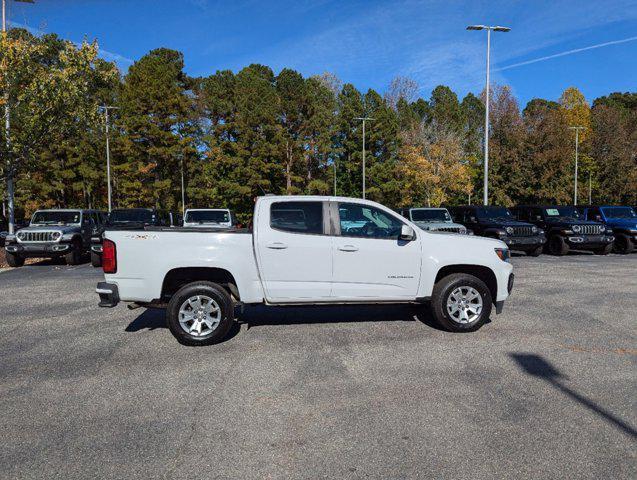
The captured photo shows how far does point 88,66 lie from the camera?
15969mm

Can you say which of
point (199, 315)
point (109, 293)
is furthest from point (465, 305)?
point (109, 293)

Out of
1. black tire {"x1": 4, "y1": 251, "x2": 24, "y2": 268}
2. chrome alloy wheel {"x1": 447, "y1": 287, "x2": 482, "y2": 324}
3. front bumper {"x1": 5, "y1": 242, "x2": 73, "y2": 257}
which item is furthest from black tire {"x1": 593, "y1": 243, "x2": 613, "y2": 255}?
black tire {"x1": 4, "y1": 251, "x2": 24, "y2": 268}

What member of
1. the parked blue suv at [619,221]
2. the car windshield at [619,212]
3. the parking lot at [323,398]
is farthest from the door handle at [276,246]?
the car windshield at [619,212]

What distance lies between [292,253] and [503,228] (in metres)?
12.3

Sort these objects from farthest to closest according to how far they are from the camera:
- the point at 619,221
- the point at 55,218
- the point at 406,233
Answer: the point at 619,221 < the point at 55,218 < the point at 406,233

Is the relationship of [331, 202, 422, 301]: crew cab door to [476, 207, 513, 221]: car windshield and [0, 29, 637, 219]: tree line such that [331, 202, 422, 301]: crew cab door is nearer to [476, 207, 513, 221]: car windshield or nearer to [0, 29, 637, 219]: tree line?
[476, 207, 513, 221]: car windshield

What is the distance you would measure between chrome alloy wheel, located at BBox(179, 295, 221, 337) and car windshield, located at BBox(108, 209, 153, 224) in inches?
475

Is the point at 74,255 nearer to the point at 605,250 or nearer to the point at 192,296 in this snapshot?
the point at 192,296

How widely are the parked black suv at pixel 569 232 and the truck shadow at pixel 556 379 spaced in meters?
13.4

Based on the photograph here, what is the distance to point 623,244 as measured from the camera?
18906 millimetres

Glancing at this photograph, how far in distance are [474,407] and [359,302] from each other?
258 cm

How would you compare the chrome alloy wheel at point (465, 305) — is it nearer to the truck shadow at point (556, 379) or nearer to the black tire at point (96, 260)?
the truck shadow at point (556, 379)

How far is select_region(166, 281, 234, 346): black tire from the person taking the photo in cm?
618

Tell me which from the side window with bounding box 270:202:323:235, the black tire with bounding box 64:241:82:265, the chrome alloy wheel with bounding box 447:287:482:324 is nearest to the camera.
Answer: the side window with bounding box 270:202:323:235
